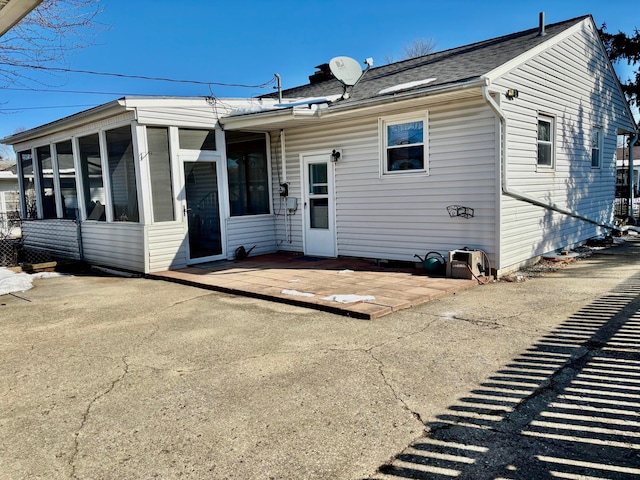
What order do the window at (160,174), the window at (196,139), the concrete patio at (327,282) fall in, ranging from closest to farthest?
1. the concrete patio at (327,282)
2. the window at (160,174)
3. the window at (196,139)

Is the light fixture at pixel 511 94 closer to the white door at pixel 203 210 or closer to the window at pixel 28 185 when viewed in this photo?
the white door at pixel 203 210

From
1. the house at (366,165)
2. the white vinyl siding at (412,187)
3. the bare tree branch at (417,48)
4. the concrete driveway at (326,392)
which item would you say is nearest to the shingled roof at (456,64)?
the house at (366,165)

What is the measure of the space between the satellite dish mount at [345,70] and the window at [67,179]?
5.92 metres

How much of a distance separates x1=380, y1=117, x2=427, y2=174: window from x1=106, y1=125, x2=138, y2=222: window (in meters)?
4.50

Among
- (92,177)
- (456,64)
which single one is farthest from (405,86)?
(92,177)

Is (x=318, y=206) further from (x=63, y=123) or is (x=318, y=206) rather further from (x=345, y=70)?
(x=63, y=123)

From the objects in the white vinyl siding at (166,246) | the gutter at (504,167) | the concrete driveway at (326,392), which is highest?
the gutter at (504,167)

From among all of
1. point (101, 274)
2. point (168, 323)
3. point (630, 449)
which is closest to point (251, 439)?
point (630, 449)

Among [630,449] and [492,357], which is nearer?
[630,449]

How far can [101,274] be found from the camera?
8.90 metres

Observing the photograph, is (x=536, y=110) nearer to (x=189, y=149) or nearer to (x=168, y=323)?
(x=189, y=149)

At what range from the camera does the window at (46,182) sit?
420 inches

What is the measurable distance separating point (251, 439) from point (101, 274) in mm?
7406

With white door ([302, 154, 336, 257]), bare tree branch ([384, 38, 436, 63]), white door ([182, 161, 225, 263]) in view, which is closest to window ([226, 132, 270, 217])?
white door ([182, 161, 225, 263])
